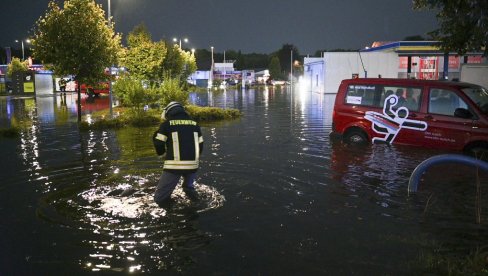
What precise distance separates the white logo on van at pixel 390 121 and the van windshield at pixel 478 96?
4.21ft

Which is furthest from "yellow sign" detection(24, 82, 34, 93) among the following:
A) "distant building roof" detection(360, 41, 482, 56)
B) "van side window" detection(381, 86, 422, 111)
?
"van side window" detection(381, 86, 422, 111)

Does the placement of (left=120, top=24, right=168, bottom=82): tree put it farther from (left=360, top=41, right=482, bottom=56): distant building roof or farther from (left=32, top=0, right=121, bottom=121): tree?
(left=360, top=41, right=482, bottom=56): distant building roof

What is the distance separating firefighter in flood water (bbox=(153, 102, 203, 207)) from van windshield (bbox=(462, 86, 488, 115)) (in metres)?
7.32

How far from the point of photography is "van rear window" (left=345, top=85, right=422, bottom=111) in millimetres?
12062

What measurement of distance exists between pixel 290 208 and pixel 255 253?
1.96m

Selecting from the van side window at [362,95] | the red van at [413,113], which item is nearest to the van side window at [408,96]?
the red van at [413,113]

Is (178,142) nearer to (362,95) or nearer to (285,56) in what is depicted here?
(362,95)

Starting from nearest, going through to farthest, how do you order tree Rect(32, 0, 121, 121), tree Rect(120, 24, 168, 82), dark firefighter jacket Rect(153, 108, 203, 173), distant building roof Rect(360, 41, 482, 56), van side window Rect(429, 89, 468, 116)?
dark firefighter jacket Rect(153, 108, 203, 173) → van side window Rect(429, 89, 468, 116) → tree Rect(32, 0, 121, 121) → tree Rect(120, 24, 168, 82) → distant building roof Rect(360, 41, 482, 56)

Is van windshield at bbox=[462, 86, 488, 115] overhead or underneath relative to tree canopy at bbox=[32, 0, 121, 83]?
underneath

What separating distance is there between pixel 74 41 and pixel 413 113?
45.7ft

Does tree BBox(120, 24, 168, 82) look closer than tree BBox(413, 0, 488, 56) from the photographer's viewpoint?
No

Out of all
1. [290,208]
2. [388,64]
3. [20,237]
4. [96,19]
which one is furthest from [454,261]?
[388,64]

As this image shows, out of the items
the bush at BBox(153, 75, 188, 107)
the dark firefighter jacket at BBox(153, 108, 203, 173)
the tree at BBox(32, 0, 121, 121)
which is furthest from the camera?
the bush at BBox(153, 75, 188, 107)

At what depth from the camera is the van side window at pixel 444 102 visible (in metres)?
11.3
